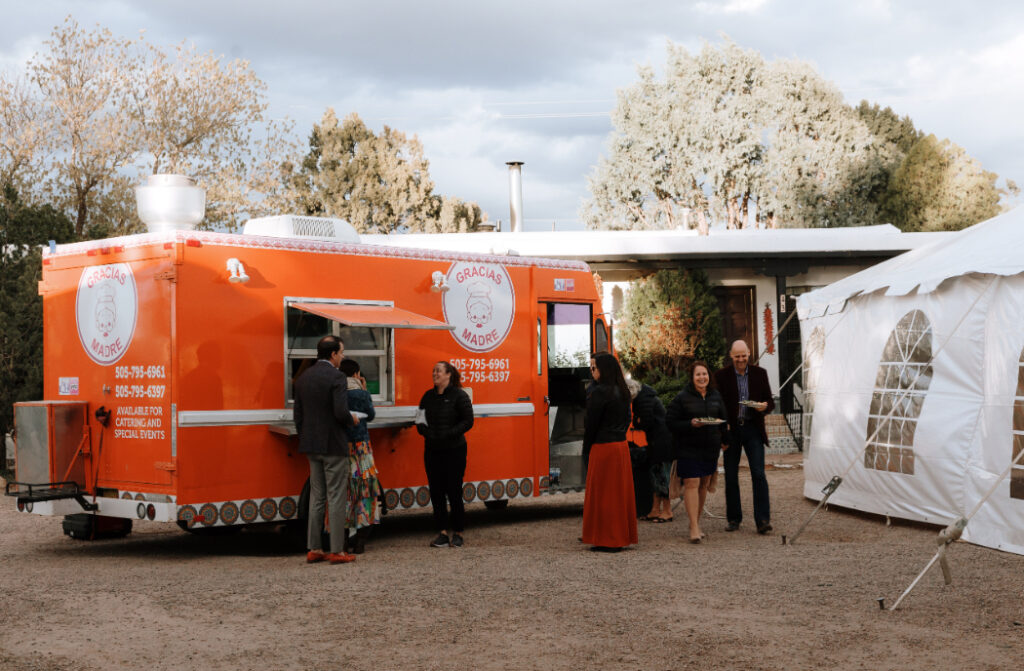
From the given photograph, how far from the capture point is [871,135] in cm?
3778

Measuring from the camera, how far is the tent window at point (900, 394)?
9.70m

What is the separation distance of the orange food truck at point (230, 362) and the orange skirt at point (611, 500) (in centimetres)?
163

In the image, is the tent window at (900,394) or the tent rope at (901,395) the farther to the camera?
the tent window at (900,394)

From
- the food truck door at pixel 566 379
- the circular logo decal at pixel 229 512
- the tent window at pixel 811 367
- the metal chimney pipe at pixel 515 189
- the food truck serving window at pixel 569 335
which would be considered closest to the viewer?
the circular logo decal at pixel 229 512

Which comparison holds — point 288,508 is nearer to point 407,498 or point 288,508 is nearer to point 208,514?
point 208,514

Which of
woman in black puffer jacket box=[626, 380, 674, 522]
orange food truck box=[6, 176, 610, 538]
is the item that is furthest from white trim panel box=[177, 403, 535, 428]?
woman in black puffer jacket box=[626, 380, 674, 522]

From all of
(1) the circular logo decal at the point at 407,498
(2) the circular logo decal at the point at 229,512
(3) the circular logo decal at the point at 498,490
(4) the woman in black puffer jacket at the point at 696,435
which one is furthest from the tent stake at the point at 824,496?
(2) the circular logo decal at the point at 229,512

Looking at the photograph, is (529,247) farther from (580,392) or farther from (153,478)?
(153,478)

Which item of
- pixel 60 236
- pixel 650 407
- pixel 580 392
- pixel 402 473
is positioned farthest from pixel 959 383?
pixel 60 236

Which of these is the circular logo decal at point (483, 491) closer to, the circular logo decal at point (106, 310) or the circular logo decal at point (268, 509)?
the circular logo decal at point (268, 509)

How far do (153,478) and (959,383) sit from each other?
6492 millimetres

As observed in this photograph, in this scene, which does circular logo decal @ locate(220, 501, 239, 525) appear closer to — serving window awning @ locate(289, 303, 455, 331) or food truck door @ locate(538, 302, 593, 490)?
serving window awning @ locate(289, 303, 455, 331)

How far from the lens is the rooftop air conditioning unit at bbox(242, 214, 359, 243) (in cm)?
927

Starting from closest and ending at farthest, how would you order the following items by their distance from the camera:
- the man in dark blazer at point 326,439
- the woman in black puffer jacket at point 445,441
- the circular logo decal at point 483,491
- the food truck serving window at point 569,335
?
1. the man in dark blazer at point 326,439
2. the woman in black puffer jacket at point 445,441
3. the circular logo decal at point 483,491
4. the food truck serving window at point 569,335
